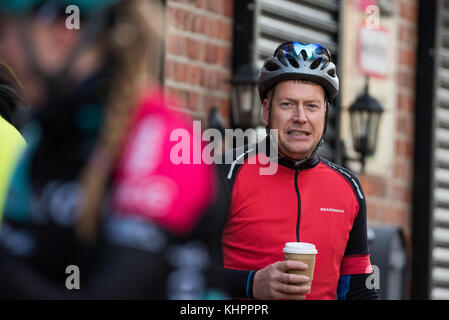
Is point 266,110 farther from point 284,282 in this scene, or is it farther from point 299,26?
point 299,26

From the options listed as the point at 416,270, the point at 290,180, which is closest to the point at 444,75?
the point at 416,270

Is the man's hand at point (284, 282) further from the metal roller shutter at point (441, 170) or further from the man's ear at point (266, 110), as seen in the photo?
the metal roller shutter at point (441, 170)

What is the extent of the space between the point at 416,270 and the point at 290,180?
539 centimetres

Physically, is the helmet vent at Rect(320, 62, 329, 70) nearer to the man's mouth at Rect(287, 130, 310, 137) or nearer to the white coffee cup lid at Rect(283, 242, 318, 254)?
the man's mouth at Rect(287, 130, 310, 137)

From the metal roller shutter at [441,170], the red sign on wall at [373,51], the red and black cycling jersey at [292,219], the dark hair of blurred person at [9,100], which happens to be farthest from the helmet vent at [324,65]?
the metal roller shutter at [441,170]

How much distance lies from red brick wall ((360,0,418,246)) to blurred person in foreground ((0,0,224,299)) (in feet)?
22.5

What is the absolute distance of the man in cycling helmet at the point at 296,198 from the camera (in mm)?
3283

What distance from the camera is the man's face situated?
3.43m

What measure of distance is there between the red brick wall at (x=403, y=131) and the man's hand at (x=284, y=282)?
202 inches

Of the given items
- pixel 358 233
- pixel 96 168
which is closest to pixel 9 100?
pixel 358 233

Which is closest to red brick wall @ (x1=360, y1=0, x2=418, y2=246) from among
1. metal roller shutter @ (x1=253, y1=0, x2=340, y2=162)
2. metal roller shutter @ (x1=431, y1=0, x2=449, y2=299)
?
metal roller shutter @ (x1=431, y1=0, x2=449, y2=299)
